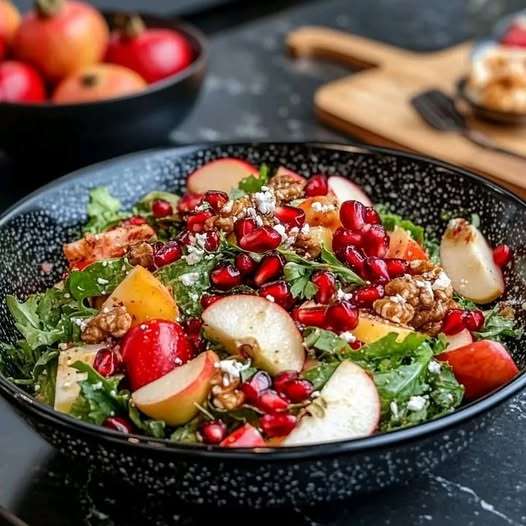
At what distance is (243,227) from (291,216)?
77 mm

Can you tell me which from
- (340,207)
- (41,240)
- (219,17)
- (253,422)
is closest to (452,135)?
(340,207)

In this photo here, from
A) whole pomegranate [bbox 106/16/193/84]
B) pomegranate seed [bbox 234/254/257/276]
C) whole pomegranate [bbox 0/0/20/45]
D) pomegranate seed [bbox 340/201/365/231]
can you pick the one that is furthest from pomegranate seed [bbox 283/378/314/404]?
whole pomegranate [bbox 0/0/20/45]

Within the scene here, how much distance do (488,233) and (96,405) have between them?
0.73m

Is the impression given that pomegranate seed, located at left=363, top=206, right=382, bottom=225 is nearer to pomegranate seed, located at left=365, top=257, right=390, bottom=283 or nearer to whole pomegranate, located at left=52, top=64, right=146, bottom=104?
pomegranate seed, located at left=365, top=257, right=390, bottom=283

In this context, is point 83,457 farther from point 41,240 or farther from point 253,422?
point 41,240

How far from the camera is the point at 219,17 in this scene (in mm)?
3822

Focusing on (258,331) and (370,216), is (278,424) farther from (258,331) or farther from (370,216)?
(370,216)

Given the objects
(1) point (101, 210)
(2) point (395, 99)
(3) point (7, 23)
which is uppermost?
(3) point (7, 23)

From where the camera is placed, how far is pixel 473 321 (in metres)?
1.33

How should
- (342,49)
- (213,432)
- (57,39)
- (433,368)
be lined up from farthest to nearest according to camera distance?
(342,49) → (57,39) → (433,368) → (213,432)

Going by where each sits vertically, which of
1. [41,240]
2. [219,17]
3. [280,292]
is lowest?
[219,17]

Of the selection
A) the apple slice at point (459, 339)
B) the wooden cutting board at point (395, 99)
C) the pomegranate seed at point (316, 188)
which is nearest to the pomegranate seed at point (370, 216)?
the pomegranate seed at point (316, 188)

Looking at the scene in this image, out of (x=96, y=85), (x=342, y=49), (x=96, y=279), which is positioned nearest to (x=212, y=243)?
(x=96, y=279)

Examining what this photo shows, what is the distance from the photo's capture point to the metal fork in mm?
2191
